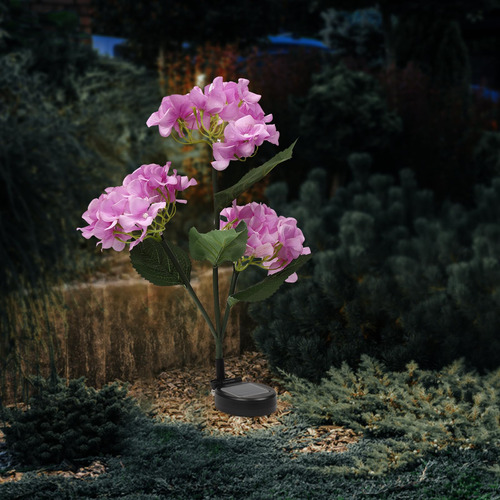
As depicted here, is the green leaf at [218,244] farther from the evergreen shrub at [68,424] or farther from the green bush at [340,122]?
the green bush at [340,122]

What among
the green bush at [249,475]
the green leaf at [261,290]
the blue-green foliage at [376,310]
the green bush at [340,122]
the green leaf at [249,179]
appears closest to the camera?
the green leaf at [249,179]

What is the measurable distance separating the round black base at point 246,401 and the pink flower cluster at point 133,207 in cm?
37

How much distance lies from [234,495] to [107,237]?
1145mm

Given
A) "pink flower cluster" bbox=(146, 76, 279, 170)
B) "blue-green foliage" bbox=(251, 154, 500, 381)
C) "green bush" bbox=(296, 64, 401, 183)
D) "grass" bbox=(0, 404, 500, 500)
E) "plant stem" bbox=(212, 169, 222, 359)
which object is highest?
"green bush" bbox=(296, 64, 401, 183)

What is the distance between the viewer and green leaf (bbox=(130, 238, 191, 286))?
145 centimetres

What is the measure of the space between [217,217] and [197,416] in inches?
55.3

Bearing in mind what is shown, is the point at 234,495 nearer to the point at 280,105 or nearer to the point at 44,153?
the point at 44,153

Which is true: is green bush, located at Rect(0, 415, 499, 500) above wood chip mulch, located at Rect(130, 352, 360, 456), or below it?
below

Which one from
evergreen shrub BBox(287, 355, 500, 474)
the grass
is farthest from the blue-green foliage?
the grass

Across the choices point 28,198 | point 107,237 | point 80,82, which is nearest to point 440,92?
point 80,82

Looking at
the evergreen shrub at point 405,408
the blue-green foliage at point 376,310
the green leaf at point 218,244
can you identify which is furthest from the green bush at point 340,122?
the green leaf at point 218,244

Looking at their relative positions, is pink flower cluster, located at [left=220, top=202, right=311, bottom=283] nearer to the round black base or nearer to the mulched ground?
the round black base

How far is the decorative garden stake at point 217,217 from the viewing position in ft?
4.46

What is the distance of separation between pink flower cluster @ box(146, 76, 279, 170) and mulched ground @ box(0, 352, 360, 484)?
1266 millimetres
